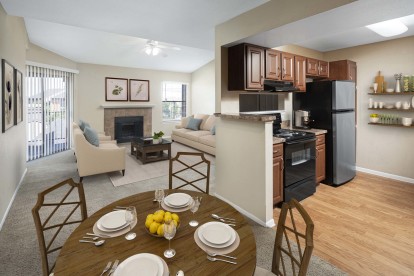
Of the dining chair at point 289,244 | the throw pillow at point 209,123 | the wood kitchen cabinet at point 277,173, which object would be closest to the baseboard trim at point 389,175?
the wood kitchen cabinet at point 277,173

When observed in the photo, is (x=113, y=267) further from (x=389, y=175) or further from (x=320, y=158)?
(x=389, y=175)

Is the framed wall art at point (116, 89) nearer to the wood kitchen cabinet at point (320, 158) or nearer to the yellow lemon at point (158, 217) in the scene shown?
the wood kitchen cabinet at point (320, 158)

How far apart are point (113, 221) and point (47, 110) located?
19.7ft

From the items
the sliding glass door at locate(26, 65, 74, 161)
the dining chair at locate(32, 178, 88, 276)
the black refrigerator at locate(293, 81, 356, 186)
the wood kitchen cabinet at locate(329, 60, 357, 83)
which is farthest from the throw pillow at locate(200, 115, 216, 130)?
the dining chair at locate(32, 178, 88, 276)

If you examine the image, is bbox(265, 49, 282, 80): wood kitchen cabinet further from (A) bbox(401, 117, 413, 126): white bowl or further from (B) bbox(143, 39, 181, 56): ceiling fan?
(B) bbox(143, 39, 181, 56): ceiling fan

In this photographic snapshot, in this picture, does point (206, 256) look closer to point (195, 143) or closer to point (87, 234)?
point (87, 234)

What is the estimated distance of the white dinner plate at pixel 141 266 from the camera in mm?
955

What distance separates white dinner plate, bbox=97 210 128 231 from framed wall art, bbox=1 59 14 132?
2376 millimetres

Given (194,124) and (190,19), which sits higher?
(190,19)

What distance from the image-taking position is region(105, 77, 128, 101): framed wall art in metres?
7.25

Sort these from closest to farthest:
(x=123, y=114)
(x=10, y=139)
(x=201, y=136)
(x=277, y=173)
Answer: (x=277, y=173), (x=10, y=139), (x=201, y=136), (x=123, y=114)

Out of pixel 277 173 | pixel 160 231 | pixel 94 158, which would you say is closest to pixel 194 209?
pixel 160 231

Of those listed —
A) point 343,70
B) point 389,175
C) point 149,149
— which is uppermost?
point 343,70

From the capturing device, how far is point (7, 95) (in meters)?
2.95
